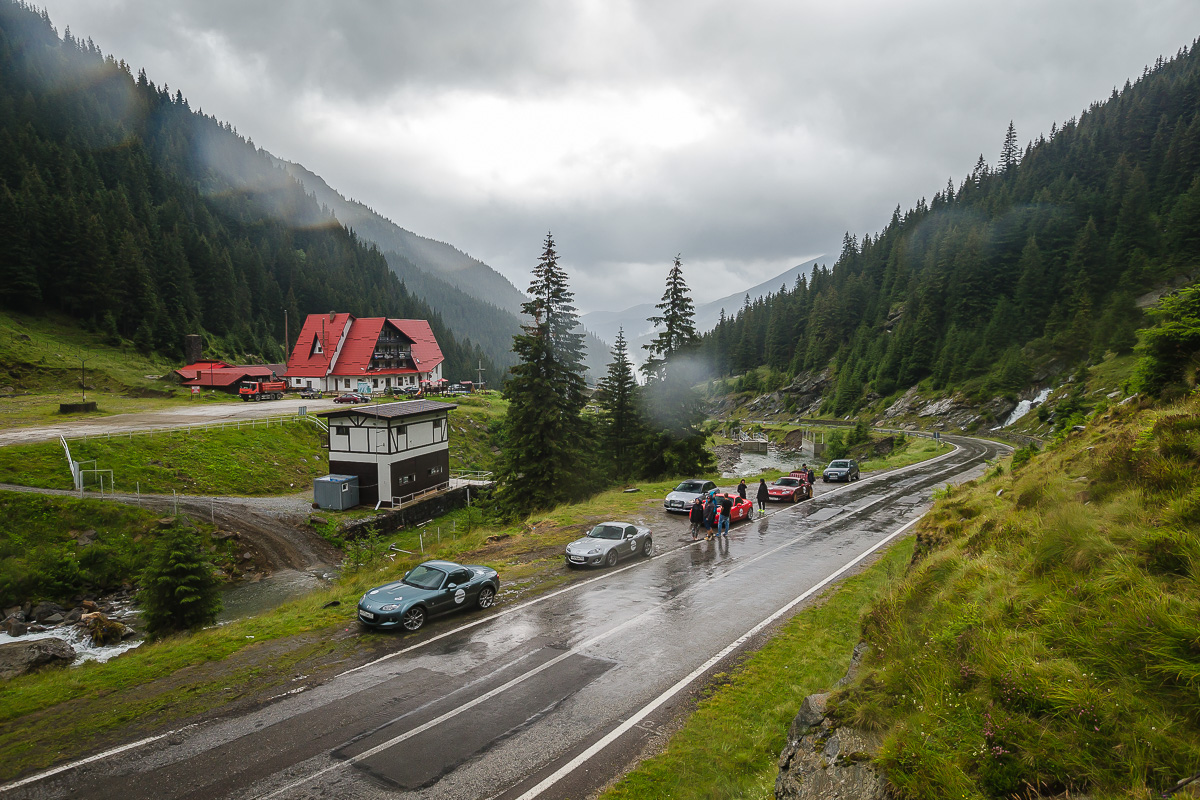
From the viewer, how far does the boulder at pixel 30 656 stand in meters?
Answer: 13.1

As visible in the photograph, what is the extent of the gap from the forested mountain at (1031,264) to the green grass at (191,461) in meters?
45.3

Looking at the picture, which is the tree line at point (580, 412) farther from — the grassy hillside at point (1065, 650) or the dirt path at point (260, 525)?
the grassy hillside at point (1065, 650)

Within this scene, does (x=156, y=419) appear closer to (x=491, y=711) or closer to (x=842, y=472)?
(x=491, y=711)

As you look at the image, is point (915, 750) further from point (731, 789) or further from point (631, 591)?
point (631, 591)

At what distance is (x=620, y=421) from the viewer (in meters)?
38.7

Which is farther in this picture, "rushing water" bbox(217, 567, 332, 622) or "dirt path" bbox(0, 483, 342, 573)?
"dirt path" bbox(0, 483, 342, 573)

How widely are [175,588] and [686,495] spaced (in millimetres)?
19757

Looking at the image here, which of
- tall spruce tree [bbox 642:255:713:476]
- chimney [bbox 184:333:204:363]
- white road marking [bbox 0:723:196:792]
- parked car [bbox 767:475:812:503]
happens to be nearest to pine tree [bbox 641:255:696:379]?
tall spruce tree [bbox 642:255:713:476]

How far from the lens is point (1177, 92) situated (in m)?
103

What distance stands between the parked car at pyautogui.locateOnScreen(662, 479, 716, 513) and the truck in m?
54.1

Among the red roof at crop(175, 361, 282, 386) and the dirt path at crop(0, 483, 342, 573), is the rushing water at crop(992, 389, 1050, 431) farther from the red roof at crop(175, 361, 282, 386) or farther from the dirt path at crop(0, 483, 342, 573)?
the red roof at crop(175, 361, 282, 386)

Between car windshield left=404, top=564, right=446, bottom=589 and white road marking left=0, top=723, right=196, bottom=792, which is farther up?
car windshield left=404, top=564, right=446, bottom=589

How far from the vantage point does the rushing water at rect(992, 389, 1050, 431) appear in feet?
232

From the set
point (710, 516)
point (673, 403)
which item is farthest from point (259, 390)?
point (710, 516)
